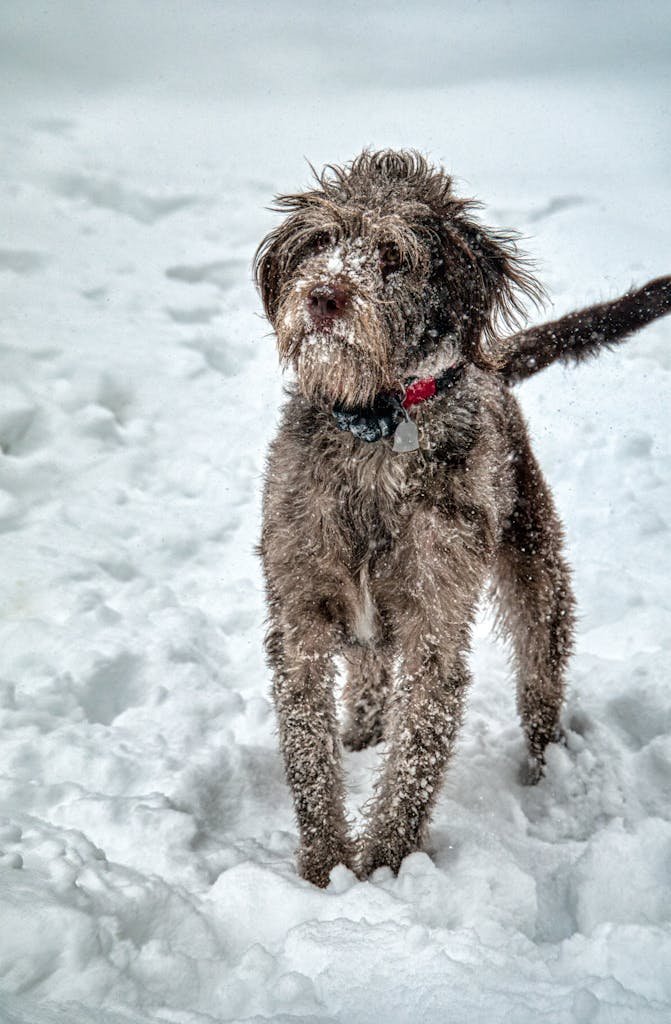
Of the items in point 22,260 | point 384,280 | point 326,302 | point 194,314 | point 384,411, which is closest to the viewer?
point 326,302

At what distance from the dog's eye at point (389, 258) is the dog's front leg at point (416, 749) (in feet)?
4.04

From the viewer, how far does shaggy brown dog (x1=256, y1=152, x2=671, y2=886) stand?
2.53 metres

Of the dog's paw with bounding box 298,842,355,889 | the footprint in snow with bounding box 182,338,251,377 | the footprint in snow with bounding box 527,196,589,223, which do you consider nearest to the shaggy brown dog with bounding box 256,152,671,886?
the dog's paw with bounding box 298,842,355,889

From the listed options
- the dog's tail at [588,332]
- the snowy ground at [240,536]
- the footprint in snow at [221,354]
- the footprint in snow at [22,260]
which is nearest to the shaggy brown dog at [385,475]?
the snowy ground at [240,536]

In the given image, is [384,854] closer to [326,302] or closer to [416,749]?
[416,749]

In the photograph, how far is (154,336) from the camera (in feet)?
22.5

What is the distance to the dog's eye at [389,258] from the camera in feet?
8.24

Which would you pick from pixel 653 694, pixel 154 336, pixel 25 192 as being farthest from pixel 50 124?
pixel 653 694

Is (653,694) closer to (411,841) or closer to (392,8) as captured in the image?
(411,841)

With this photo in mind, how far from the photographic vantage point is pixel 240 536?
5137 millimetres

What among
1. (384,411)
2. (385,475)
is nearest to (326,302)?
(384,411)

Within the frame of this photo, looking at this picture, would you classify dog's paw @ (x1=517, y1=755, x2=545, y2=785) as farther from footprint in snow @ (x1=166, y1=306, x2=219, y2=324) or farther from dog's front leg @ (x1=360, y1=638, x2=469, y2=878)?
footprint in snow @ (x1=166, y1=306, x2=219, y2=324)

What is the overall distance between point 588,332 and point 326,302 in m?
1.71

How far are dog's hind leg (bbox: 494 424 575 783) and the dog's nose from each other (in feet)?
4.18
